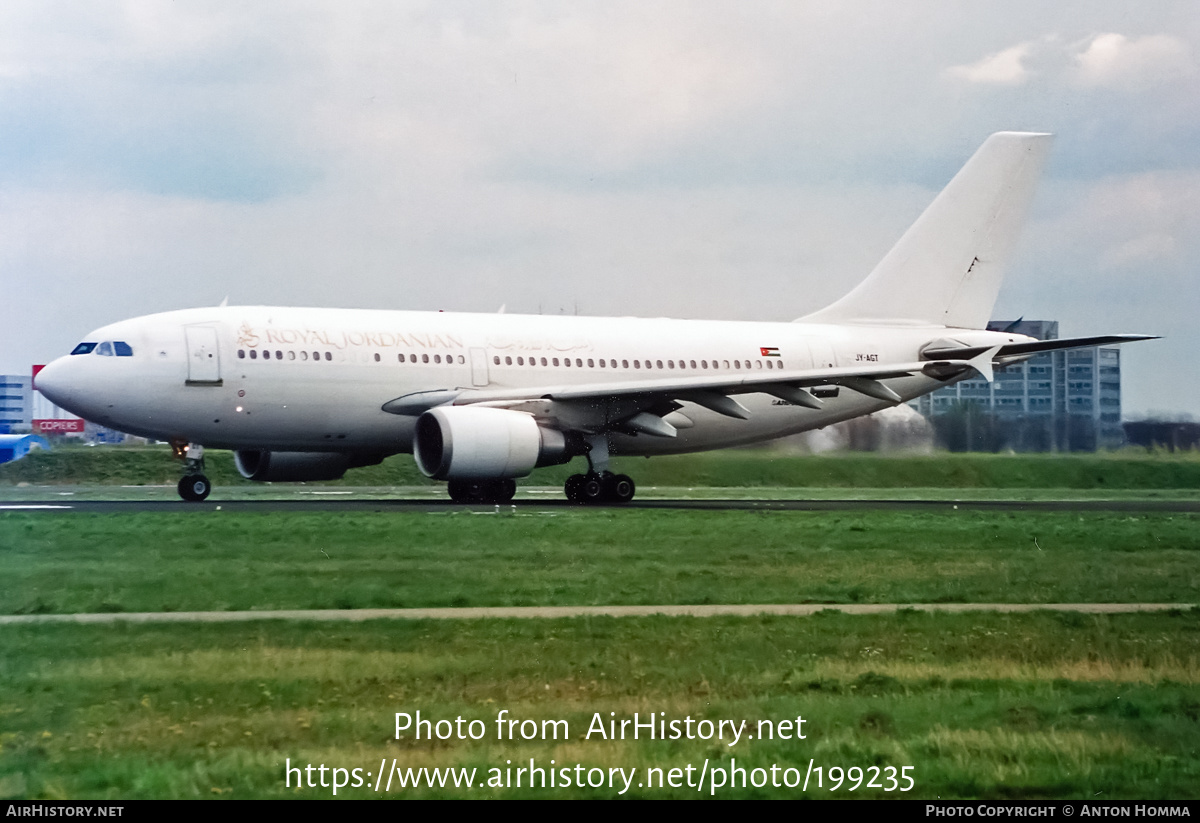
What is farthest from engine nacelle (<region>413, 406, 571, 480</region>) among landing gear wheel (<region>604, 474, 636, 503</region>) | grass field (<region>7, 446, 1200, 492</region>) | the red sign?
the red sign

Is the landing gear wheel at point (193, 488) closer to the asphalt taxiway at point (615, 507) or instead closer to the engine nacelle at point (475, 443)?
the asphalt taxiway at point (615, 507)

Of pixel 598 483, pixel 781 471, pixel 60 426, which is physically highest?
pixel 60 426

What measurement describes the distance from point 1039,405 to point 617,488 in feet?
42.6

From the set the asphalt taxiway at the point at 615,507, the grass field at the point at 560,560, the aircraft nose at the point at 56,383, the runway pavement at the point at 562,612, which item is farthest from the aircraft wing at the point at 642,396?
the runway pavement at the point at 562,612

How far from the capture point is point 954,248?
3634 centimetres

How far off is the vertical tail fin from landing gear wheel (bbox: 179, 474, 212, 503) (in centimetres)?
1471

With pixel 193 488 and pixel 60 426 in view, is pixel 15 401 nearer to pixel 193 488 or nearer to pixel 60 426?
pixel 193 488

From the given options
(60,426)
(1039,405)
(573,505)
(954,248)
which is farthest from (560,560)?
(60,426)

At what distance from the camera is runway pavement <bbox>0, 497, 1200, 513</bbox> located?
2652 centimetres

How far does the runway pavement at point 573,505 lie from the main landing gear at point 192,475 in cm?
23

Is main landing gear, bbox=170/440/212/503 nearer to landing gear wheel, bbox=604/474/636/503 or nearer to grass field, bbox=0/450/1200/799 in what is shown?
grass field, bbox=0/450/1200/799

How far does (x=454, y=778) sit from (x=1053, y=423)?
31066mm
